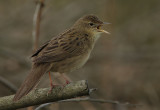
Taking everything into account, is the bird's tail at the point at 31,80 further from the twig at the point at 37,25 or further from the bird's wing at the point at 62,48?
the twig at the point at 37,25

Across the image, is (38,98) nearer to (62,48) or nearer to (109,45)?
(62,48)

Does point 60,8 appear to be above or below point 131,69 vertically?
above

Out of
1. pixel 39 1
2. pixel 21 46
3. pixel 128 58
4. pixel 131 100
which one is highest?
pixel 39 1

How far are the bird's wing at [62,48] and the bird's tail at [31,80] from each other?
3.4 inches

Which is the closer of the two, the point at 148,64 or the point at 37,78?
the point at 37,78

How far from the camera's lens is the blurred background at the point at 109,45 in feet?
23.1

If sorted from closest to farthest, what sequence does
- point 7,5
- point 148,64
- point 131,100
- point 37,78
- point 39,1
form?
point 37,78 < point 39,1 < point 131,100 < point 148,64 < point 7,5

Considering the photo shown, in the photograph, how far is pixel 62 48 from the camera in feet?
13.9

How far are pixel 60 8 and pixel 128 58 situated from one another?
2317 millimetres

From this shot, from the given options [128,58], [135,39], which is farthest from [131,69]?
[135,39]

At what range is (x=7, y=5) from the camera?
8.95 meters

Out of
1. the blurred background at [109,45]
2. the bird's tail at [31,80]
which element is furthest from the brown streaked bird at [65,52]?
the blurred background at [109,45]

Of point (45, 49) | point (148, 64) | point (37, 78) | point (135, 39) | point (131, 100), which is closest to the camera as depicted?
point (37, 78)

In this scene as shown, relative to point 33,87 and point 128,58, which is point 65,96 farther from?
point 128,58
